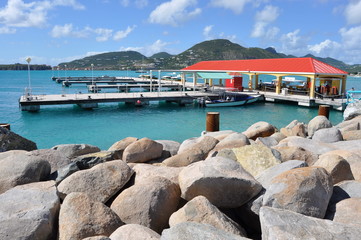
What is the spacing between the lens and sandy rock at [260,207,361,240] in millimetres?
3307

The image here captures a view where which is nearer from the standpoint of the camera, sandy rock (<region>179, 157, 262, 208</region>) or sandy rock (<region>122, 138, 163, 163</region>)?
sandy rock (<region>179, 157, 262, 208</region>)

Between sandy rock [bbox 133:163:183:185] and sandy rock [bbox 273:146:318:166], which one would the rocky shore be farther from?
sandy rock [bbox 273:146:318:166]

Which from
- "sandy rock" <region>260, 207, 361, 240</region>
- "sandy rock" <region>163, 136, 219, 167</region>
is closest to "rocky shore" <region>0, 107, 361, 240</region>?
"sandy rock" <region>260, 207, 361, 240</region>

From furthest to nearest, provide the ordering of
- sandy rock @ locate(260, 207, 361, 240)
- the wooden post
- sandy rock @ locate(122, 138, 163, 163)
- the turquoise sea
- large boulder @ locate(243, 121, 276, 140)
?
the turquoise sea
the wooden post
large boulder @ locate(243, 121, 276, 140)
sandy rock @ locate(122, 138, 163, 163)
sandy rock @ locate(260, 207, 361, 240)

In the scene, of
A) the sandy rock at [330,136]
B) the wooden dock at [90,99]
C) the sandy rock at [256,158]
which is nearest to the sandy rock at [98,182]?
the sandy rock at [256,158]

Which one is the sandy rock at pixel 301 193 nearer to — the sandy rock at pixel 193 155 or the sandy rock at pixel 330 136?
the sandy rock at pixel 193 155

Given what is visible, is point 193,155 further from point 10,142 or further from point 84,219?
point 10,142

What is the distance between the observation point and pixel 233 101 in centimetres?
3422

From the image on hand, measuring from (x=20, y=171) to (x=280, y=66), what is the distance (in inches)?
1450

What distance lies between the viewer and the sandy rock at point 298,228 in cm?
331

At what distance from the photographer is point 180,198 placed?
4.97 meters

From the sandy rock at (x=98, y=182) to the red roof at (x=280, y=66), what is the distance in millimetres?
31606

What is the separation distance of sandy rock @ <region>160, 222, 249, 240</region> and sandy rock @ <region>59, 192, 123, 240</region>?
1.05m

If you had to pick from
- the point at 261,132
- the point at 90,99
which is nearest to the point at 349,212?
the point at 261,132
